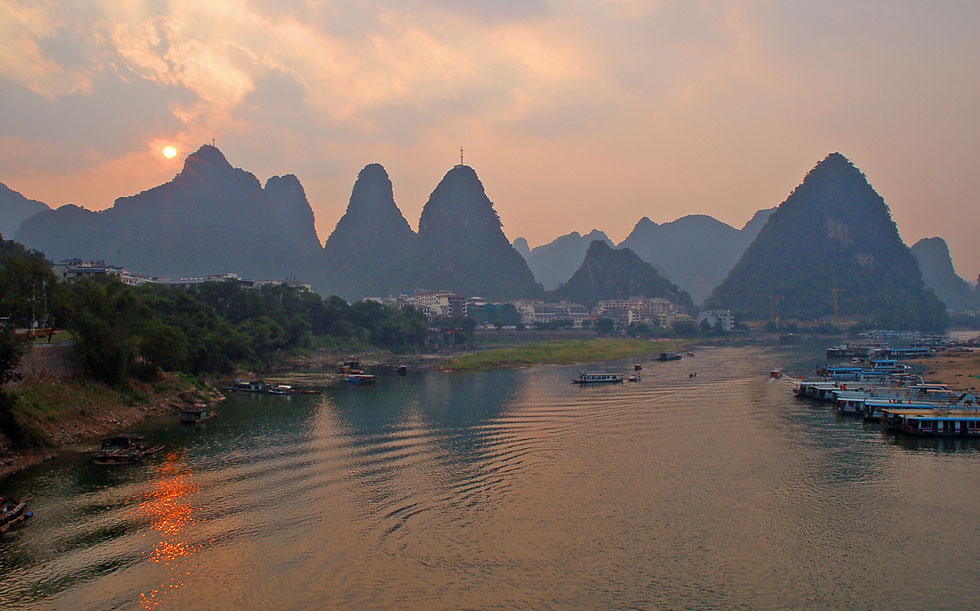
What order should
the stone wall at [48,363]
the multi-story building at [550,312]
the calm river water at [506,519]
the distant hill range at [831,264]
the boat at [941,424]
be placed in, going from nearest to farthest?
the calm river water at [506,519], the stone wall at [48,363], the boat at [941,424], the multi-story building at [550,312], the distant hill range at [831,264]

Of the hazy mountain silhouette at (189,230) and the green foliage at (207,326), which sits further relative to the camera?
the hazy mountain silhouette at (189,230)

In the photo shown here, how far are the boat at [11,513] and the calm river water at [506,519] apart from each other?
0.41m

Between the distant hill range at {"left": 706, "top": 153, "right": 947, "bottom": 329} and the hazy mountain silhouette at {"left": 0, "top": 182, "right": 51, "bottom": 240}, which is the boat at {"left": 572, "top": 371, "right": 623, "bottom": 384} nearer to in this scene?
the distant hill range at {"left": 706, "top": 153, "right": 947, "bottom": 329}

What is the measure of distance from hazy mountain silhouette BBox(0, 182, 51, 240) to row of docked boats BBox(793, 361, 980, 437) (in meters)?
158

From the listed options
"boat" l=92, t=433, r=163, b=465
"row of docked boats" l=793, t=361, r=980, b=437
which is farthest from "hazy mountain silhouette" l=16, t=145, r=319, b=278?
"row of docked boats" l=793, t=361, r=980, b=437

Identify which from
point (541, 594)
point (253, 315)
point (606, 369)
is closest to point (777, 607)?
point (541, 594)

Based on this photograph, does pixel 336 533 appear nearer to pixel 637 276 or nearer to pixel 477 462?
pixel 477 462

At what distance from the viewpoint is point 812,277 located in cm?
12181

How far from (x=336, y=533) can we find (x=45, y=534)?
5.77 m

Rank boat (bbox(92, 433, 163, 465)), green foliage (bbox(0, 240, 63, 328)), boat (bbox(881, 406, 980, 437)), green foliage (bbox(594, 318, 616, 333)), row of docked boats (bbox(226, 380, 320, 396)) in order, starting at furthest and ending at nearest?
green foliage (bbox(594, 318, 616, 333)), row of docked boats (bbox(226, 380, 320, 396)), green foliage (bbox(0, 240, 63, 328)), boat (bbox(881, 406, 980, 437)), boat (bbox(92, 433, 163, 465))

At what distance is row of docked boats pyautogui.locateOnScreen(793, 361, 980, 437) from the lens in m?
24.2

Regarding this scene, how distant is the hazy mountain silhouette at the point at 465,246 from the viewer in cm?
13750

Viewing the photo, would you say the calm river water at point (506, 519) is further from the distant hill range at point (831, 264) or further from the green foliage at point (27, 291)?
the distant hill range at point (831, 264)

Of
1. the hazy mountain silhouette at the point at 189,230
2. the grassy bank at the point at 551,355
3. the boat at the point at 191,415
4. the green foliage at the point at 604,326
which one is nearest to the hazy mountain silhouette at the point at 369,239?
the hazy mountain silhouette at the point at 189,230
